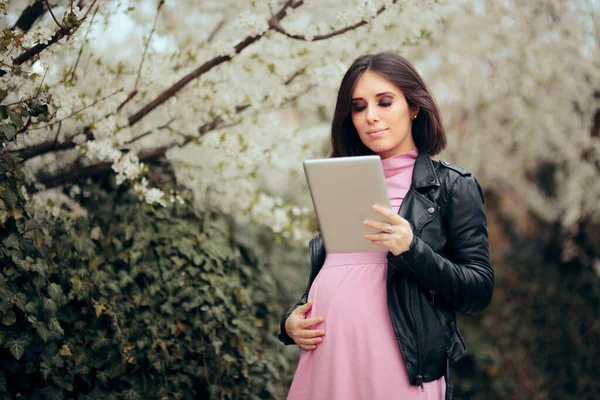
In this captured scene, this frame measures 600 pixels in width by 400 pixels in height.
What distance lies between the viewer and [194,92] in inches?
132

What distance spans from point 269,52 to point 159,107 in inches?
26.3

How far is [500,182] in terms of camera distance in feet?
28.5

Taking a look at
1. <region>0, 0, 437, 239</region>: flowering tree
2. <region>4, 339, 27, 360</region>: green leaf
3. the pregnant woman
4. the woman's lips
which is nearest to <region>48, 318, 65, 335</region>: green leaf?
<region>4, 339, 27, 360</region>: green leaf

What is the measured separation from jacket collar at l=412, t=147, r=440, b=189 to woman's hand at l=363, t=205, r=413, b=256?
0.83ft

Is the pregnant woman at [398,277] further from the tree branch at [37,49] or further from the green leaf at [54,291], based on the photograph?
the tree branch at [37,49]

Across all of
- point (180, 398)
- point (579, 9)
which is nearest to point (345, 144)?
point (180, 398)

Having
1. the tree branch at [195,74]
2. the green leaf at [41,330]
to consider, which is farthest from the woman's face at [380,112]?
the green leaf at [41,330]

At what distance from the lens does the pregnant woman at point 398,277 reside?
1.94 meters

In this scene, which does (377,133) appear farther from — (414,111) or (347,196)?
(347,196)

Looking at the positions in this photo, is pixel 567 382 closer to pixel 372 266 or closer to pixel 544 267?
pixel 544 267

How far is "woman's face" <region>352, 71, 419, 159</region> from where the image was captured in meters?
2.16

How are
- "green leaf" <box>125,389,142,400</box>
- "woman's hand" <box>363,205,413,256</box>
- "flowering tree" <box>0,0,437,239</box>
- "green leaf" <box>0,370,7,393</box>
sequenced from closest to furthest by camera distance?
"woman's hand" <box>363,205,413,256</box> < "green leaf" <box>0,370,7,393</box> < "green leaf" <box>125,389,142,400</box> < "flowering tree" <box>0,0,437,239</box>

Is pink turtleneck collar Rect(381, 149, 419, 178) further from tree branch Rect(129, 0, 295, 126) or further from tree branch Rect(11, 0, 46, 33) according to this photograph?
tree branch Rect(11, 0, 46, 33)

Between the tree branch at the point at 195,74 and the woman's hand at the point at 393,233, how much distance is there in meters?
1.48
